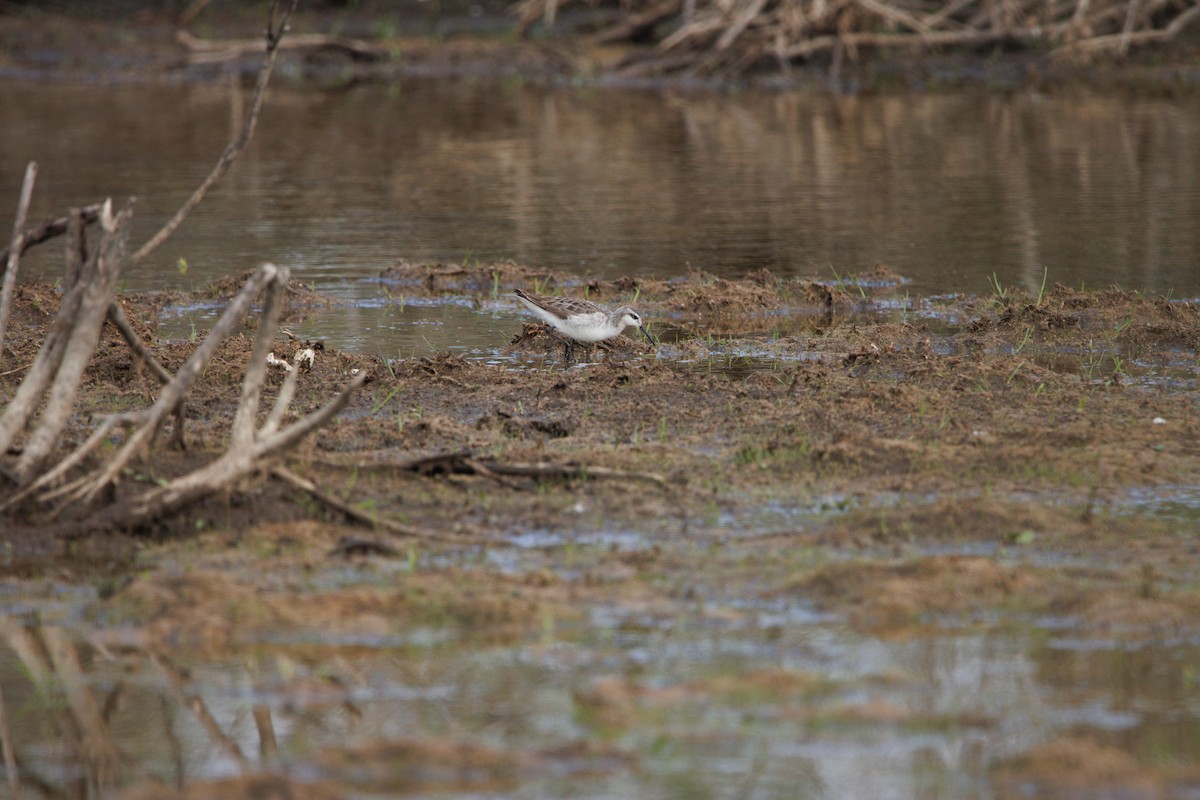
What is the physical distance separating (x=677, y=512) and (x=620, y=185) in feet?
37.6

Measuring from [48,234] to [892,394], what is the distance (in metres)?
4.26

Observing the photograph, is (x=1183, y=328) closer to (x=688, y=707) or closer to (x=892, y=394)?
(x=892, y=394)

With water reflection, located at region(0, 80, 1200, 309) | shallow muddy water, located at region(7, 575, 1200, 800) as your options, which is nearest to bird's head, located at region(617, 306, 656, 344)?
water reflection, located at region(0, 80, 1200, 309)

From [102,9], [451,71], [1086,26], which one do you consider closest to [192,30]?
[102,9]

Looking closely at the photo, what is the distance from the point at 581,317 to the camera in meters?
9.69

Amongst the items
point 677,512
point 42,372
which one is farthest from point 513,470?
point 42,372

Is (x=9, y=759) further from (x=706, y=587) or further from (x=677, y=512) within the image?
(x=677, y=512)

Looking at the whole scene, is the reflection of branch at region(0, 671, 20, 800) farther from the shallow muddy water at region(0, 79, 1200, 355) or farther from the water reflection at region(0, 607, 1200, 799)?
the shallow muddy water at region(0, 79, 1200, 355)

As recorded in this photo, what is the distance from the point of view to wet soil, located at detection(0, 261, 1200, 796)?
A: 568 centimetres

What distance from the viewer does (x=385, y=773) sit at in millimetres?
4734

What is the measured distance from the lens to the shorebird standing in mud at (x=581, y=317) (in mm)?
9734

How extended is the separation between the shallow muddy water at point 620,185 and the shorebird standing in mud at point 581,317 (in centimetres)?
97

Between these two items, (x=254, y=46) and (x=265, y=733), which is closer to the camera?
(x=265, y=733)

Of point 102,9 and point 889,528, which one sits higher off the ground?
point 102,9
